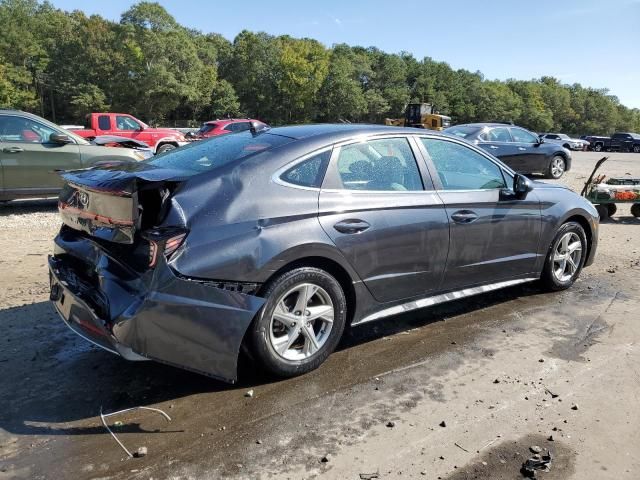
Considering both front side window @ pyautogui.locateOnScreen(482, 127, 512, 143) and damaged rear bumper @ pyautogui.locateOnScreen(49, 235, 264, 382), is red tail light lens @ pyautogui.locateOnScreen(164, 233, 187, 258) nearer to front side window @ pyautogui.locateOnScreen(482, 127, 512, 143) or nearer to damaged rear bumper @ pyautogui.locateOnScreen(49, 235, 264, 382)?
damaged rear bumper @ pyautogui.locateOnScreen(49, 235, 264, 382)

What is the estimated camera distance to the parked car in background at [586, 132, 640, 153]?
47656mm

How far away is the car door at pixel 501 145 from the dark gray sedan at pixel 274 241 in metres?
9.72

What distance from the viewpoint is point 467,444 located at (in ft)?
9.25

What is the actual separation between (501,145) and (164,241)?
42.1ft

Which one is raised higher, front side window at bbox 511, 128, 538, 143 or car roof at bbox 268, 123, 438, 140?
front side window at bbox 511, 128, 538, 143

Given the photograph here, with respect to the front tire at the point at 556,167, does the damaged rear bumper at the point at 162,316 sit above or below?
below

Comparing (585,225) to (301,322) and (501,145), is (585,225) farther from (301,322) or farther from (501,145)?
(501,145)

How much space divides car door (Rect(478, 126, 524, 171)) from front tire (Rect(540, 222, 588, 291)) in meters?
8.60

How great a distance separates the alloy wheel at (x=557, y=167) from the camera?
51.1 feet

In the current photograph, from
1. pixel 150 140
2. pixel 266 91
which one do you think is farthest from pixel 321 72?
pixel 150 140

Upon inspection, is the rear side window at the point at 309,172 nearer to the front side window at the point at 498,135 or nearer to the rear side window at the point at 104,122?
the front side window at the point at 498,135

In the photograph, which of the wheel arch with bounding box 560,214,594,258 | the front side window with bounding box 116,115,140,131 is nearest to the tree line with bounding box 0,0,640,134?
the front side window with bounding box 116,115,140,131

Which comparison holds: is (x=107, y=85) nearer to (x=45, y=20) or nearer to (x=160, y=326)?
(x=45, y=20)

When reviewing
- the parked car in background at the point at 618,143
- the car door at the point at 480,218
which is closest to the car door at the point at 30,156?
the car door at the point at 480,218
